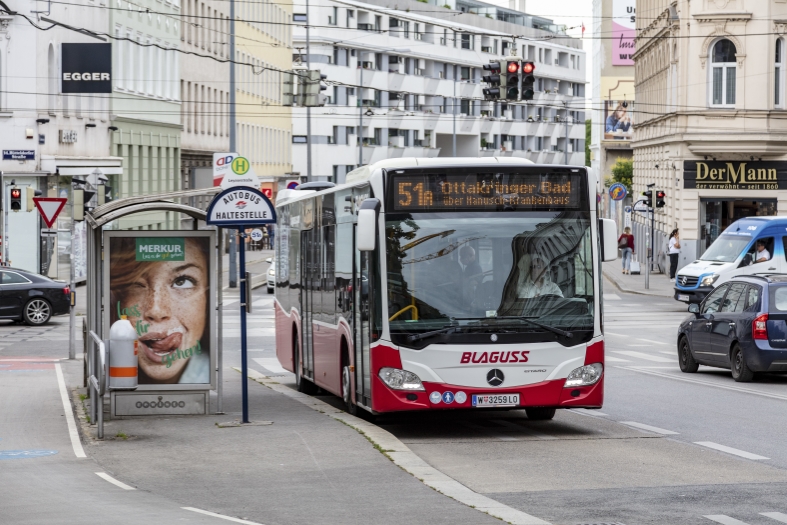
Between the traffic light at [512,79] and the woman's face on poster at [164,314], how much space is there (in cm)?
1482

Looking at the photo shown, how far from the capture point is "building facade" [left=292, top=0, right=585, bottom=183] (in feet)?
357

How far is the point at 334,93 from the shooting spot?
111 m

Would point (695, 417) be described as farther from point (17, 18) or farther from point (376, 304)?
point (17, 18)

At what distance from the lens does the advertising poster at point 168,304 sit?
16344 mm

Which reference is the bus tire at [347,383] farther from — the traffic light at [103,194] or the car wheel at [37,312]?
the traffic light at [103,194]

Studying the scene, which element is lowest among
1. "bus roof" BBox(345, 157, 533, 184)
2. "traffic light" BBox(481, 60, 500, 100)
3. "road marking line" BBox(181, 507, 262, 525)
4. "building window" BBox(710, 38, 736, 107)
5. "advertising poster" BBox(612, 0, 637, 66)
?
"road marking line" BBox(181, 507, 262, 525)

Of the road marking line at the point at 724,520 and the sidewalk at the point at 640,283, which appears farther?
the sidewalk at the point at 640,283

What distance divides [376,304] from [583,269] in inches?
Answer: 79.4

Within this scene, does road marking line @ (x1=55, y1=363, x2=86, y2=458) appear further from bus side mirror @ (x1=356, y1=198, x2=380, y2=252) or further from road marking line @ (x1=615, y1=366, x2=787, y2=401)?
road marking line @ (x1=615, y1=366, x2=787, y2=401)

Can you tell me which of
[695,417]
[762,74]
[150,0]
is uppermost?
[150,0]

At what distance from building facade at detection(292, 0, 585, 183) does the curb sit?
8341cm

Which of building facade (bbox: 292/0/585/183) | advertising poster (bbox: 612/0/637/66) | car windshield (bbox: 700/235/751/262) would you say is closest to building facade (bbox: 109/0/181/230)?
car windshield (bbox: 700/235/751/262)

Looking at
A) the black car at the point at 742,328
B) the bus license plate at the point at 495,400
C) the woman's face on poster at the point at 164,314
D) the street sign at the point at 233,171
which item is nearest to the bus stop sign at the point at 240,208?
the woman's face on poster at the point at 164,314

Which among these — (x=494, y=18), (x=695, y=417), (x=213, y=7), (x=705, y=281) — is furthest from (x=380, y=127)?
(x=695, y=417)
